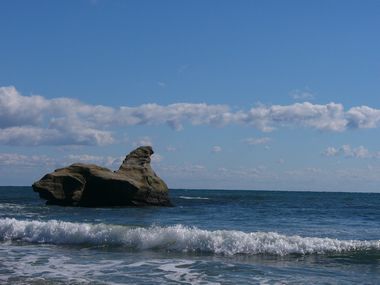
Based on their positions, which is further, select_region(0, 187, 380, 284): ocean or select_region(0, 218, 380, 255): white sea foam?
select_region(0, 218, 380, 255): white sea foam

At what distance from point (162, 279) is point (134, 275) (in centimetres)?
95

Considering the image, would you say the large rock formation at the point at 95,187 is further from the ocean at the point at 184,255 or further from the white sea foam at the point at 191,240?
the white sea foam at the point at 191,240

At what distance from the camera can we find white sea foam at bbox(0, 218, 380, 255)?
2120 centimetres

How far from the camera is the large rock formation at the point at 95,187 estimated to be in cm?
4356

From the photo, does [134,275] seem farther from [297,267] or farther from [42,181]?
[42,181]

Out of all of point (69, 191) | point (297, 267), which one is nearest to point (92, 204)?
point (69, 191)

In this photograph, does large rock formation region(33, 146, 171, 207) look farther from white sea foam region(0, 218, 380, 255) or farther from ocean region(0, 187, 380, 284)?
white sea foam region(0, 218, 380, 255)

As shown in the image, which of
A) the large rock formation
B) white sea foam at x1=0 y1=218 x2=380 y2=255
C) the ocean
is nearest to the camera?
the ocean

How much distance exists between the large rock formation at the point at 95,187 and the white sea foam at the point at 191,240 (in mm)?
18619

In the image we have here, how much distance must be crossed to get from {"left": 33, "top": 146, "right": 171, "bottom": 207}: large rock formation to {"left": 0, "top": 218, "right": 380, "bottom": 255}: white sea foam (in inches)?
733

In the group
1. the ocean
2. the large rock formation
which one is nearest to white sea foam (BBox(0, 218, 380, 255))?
the ocean

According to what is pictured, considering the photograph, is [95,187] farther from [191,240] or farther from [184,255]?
[184,255]

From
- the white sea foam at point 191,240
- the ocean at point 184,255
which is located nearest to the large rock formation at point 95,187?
the ocean at point 184,255

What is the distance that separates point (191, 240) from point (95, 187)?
2337cm
